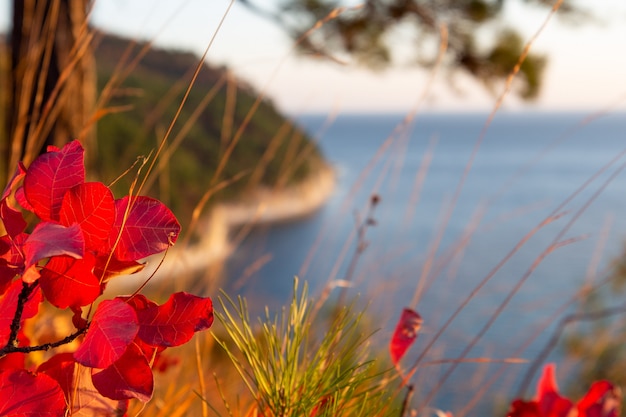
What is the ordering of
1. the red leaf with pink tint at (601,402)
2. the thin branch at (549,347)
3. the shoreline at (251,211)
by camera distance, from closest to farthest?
1. the red leaf with pink tint at (601,402)
2. the thin branch at (549,347)
3. the shoreline at (251,211)

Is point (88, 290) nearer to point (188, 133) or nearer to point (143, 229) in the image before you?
point (143, 229)

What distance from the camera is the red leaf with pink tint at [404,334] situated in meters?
0.34

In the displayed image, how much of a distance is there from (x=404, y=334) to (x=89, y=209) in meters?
0.18

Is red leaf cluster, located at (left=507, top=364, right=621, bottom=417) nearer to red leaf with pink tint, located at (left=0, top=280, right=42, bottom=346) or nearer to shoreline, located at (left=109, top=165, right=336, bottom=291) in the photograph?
red leaf with pink tint, located at (left=0, top=280, right=42, bottom=346)

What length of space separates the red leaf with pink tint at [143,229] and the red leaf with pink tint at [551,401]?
21cm

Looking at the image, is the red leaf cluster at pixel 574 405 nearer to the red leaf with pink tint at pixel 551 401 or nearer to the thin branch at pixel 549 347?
the red leaf with pink tint at pixel 551 401

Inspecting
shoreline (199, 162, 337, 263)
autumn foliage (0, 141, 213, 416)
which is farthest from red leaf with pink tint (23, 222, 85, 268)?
shoreline (199, 162, 337, 263)

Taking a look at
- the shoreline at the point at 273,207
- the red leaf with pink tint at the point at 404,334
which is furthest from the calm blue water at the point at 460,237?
the shoreline at the point at 273,207

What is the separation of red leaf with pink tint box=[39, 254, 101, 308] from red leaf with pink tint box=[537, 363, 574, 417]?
0.75 feet

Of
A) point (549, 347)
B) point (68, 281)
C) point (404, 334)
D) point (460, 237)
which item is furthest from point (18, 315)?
point (460, 237)

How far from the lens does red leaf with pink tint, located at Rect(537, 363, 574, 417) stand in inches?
13.2

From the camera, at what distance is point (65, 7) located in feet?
4.21

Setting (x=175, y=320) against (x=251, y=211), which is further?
(x=251, y=211)

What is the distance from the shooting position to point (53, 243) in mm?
203
